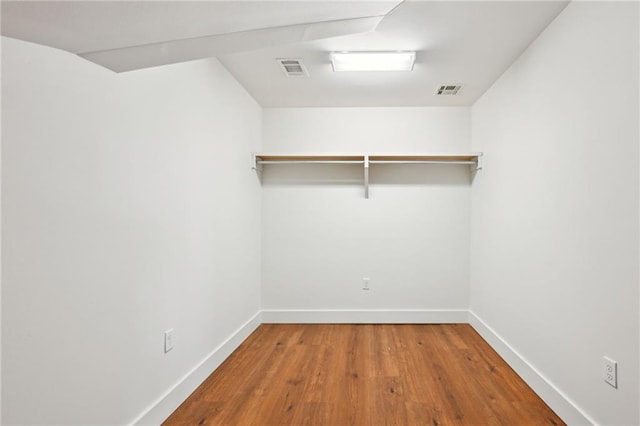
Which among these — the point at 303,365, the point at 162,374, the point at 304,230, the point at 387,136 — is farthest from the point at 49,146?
the point at 387,136

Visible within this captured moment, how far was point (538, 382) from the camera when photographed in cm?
203

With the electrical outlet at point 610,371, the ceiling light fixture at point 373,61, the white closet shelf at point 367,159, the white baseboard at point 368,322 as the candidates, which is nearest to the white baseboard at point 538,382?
the white baseboard at point 368,322

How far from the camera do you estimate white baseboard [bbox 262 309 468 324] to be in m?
3.44

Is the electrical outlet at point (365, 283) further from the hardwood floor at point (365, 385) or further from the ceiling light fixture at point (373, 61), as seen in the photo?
the ceiling light fixture at point (373, 61)

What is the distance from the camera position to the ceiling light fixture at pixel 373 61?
2340mm

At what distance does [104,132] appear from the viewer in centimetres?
136

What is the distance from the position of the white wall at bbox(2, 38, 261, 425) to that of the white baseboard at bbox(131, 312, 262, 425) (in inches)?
1.7

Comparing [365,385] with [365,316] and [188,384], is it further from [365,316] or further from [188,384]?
[365,316]

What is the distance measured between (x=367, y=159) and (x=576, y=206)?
1.86 metres

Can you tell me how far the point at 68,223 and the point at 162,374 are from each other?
1.04m

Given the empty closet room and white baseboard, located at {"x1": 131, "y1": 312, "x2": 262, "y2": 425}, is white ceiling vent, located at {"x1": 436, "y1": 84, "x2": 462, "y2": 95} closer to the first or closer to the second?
the empty closet room

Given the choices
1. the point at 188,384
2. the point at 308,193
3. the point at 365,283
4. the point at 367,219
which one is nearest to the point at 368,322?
the point at 365,283

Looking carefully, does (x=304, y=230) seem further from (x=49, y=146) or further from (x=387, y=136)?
(x=49, y=146)

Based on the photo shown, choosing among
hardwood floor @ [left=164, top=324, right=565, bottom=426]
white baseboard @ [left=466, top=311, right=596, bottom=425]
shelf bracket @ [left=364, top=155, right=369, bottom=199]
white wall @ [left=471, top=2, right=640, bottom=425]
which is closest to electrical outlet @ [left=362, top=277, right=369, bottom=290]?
hardwood floor @ [left=164, top=324, right=565, bottom=426]
